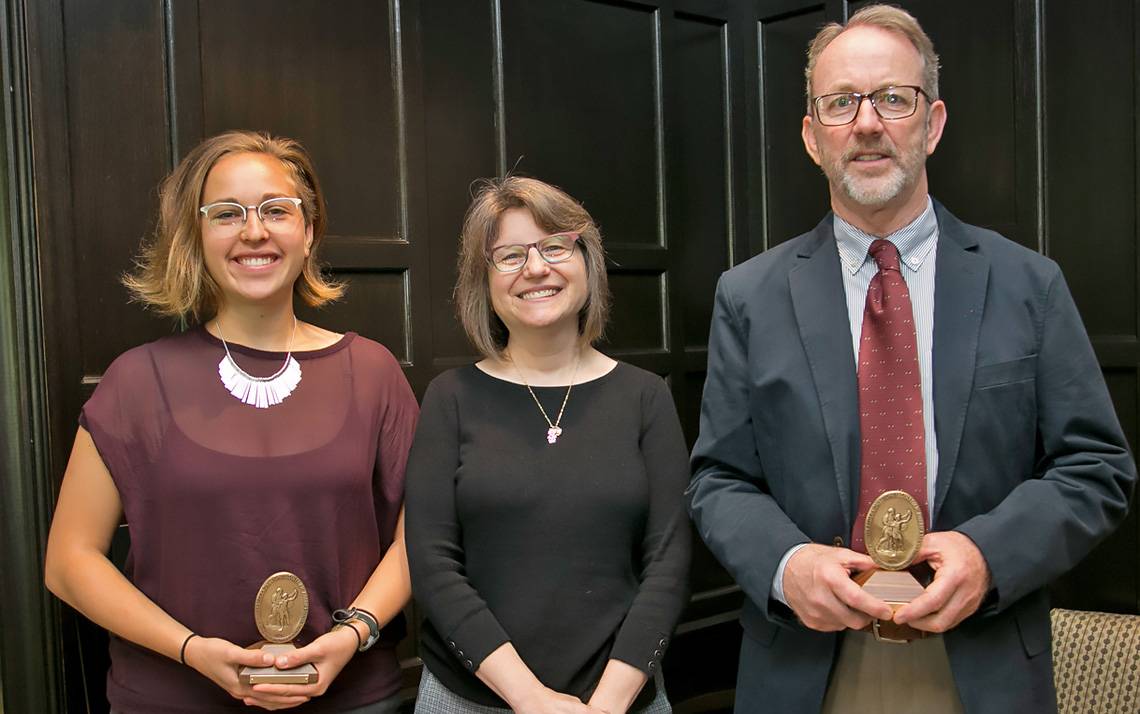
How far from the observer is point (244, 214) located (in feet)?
7.00

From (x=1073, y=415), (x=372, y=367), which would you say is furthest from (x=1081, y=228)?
(x=372, y=367)

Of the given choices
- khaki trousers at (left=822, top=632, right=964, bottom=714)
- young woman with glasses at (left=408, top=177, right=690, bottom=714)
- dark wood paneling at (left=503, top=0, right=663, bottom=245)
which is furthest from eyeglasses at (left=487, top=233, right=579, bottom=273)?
dark wood paneling at (left=503, top=0, right=663, bottom=245)

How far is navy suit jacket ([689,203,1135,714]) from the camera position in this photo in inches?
67.7

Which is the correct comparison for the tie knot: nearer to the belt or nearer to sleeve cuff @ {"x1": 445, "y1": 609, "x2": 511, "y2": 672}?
the belt

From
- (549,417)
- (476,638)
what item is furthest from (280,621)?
(549,417)

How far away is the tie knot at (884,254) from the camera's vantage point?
1.87 m

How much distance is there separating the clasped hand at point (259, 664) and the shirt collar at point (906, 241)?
1.20 m

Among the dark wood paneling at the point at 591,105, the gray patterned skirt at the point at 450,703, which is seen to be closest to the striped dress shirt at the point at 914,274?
the gray patterned skirt at the point at 450,703

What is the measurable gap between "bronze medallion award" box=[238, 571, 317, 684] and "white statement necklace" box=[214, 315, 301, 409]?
1.22ft

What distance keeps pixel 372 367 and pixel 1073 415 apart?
136 cm

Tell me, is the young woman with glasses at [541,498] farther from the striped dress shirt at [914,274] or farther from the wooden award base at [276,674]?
the striped dress shirt at [914,274]

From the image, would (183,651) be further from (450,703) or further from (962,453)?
(962,453)

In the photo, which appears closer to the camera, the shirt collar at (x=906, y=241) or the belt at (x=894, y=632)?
the belt at (x=894, y=632)

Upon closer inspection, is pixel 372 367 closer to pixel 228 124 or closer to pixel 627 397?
pixel 627 397
